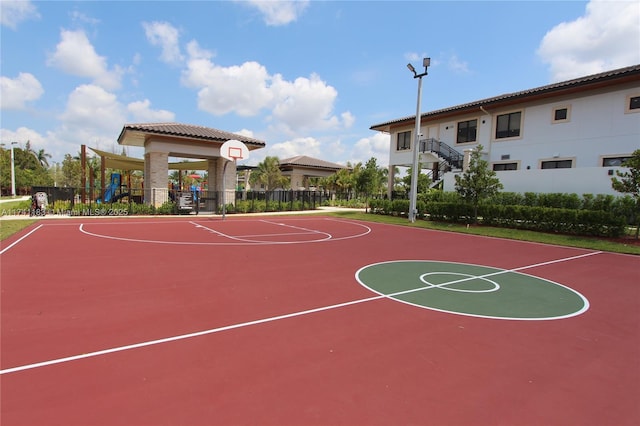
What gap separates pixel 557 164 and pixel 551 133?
2002mm

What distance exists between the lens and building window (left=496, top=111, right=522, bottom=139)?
75.9ft

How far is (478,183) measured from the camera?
18.9 metres

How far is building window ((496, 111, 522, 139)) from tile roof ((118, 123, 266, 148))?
18449 mm

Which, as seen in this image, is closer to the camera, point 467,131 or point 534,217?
point 534,217

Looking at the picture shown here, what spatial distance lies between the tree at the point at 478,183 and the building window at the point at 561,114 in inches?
238

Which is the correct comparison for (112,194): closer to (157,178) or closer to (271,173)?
(157,178)

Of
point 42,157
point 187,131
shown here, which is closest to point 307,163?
point 187,131

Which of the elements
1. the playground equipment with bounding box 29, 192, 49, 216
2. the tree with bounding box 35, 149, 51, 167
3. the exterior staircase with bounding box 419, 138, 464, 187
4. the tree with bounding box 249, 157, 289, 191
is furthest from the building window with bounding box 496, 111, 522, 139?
the tree with bounding box 35, 149, 51, 167

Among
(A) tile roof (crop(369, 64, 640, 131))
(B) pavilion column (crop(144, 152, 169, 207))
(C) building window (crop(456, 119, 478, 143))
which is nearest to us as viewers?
(A) tile roof (crop(369, 64, 640, 131))

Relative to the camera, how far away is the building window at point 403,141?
3023 cm

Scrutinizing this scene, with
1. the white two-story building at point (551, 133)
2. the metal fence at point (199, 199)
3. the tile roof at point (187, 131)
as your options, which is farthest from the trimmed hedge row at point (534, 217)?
the tile roof at point (187, 131)

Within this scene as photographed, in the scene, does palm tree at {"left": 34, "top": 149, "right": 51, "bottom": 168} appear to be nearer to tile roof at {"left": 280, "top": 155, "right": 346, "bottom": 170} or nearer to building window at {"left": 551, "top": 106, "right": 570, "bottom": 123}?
tile roof at {"left": 280, "top": 155, "right": 346, "bottom": 170}

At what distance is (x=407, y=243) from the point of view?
13.2 m

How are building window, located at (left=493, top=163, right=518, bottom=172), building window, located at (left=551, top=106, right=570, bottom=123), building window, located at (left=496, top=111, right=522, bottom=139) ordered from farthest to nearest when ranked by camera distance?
building window, located at (left=493, top=163, right=518, bottom=172) < building window, located at (left=496, top=111, right=522, bottom=139) < building window, located at (left=551, top=106, right=570, bottom=123)
